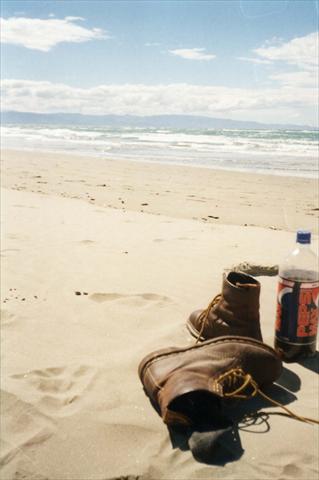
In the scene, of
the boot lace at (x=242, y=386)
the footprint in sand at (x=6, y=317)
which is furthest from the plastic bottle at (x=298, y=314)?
the footprint in sand at (x=6, y=317)

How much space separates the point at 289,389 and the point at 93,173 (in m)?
11.8

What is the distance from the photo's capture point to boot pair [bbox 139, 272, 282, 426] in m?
1.93

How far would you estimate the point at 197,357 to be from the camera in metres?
2.16

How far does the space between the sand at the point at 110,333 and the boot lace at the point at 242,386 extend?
5 cm

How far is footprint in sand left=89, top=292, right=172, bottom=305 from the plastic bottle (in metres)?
1.15

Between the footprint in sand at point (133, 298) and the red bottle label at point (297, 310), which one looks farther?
the footprint in sand at point (133, 298)

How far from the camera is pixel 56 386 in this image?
92.6 inches

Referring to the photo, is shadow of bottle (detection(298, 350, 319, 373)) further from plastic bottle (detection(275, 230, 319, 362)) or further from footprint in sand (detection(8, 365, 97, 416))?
footprint in sand (detection(8, 365, 97, 416))

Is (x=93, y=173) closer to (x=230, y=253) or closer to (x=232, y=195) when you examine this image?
(x=232, y=195)

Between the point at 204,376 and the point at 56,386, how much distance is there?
82cm

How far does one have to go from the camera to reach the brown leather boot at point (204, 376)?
192 cm

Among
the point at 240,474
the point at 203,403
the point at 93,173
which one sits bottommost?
the point at 240,474

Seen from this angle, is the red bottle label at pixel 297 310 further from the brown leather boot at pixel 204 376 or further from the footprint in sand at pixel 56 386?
the footprint in sand at pixel 56 386

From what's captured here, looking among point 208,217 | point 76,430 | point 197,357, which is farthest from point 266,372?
point 208,217
